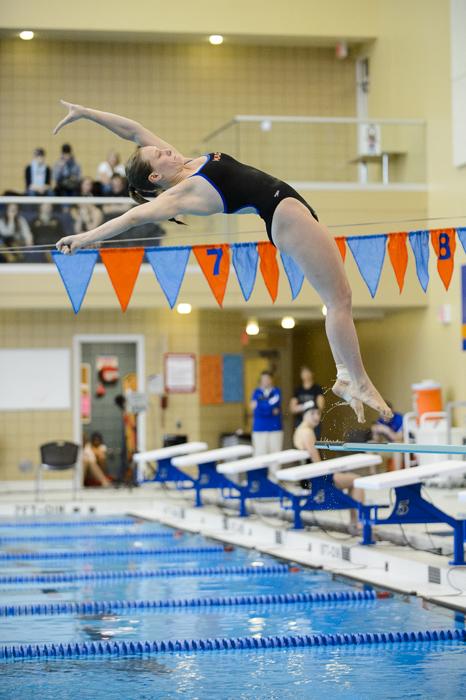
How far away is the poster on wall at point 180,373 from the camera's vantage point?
20016 millimetres

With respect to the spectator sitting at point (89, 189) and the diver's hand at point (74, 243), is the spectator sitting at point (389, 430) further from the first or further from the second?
the diver's hand at point (74, 243)

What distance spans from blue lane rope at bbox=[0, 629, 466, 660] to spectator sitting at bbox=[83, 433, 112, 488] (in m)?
11.1

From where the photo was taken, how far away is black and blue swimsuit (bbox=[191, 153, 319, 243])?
16.4 feet

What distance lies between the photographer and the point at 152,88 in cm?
2127

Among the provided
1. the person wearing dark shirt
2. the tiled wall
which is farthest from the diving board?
the tiled wall

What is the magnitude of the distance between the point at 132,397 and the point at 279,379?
14.9 ft

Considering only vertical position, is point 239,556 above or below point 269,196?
below

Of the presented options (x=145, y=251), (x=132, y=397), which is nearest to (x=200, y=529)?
(x=132, y=397)

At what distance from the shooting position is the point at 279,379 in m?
22.6

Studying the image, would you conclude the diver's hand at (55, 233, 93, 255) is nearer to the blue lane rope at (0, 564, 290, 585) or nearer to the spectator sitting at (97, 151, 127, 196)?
the blue lane rope at (0, 564, 290, 585)

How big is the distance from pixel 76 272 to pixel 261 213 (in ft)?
14.9

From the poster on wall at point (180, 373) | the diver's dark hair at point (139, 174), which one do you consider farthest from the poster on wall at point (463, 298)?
the diver's dark hair at point (139, 174)

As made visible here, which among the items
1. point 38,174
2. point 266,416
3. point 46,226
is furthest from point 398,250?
point 38,174

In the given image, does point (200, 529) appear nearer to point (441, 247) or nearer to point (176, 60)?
point (441, 247)
